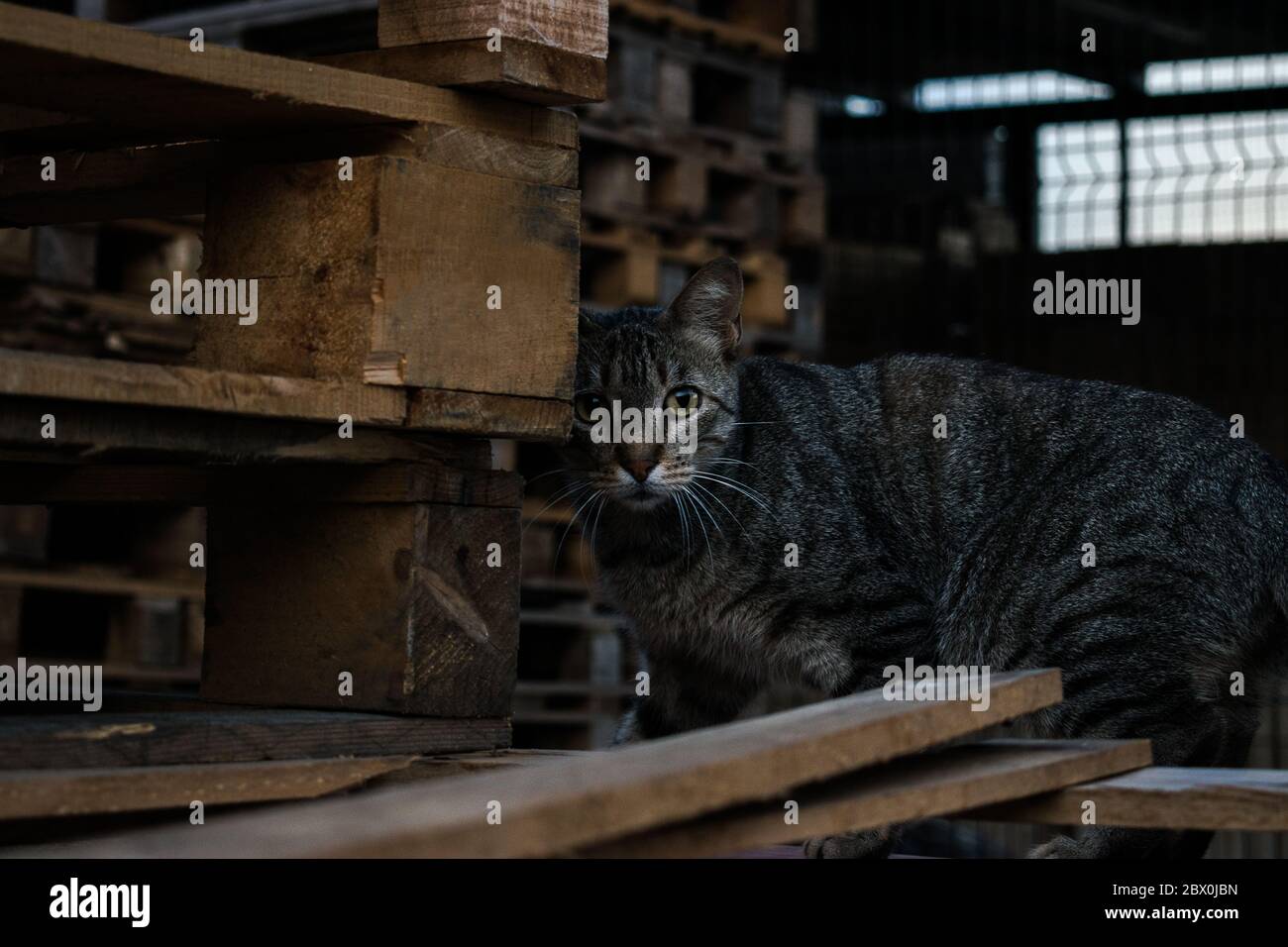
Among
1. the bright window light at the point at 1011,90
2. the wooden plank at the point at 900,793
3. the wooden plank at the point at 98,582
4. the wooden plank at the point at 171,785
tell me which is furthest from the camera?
the bright window light at the point at 1011,90

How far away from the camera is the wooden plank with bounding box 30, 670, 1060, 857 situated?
5.83ft

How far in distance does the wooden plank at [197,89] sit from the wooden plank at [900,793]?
142 cm

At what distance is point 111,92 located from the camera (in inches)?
114

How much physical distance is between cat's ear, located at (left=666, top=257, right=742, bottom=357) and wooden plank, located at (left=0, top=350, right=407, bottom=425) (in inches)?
56.4

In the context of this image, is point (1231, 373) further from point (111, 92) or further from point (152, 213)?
point (111, 92)

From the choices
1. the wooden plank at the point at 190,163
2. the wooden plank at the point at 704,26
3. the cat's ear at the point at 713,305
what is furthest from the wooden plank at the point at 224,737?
the wooden plank at the point at 704,26

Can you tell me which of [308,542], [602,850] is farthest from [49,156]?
[602,850]

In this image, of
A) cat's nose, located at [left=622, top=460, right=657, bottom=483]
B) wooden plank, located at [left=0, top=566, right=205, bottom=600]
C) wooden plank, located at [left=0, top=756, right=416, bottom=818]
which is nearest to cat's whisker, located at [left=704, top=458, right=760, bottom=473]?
cat's nose, located at [left=622, top=460, right=657, bottom=483]

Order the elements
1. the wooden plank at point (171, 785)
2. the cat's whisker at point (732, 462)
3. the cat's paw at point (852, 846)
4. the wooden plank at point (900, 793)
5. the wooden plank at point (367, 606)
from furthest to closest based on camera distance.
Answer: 1. the cat's whisker at point (732, 462)
2. the cat's paw at point (852, 846)
3. the wooden plank at point (367, 606)
4. the wooden plank at point (171, 785)
5. the wooden plank at point (900, 793)

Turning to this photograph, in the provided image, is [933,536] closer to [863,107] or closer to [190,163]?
[190,163]

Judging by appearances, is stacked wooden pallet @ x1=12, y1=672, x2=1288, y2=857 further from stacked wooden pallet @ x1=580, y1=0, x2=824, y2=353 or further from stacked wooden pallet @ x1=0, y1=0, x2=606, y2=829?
stacked wooden pallet @ x1=580, y1=0, x2=824, y2=353

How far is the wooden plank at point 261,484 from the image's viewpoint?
10.4 feet

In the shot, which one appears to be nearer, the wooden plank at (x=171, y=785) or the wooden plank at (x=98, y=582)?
the wooden plank at (x=171, y=785)

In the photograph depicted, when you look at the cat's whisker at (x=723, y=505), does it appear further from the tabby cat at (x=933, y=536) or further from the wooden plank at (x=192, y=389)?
the wooden plank at (x=192, y=389)
